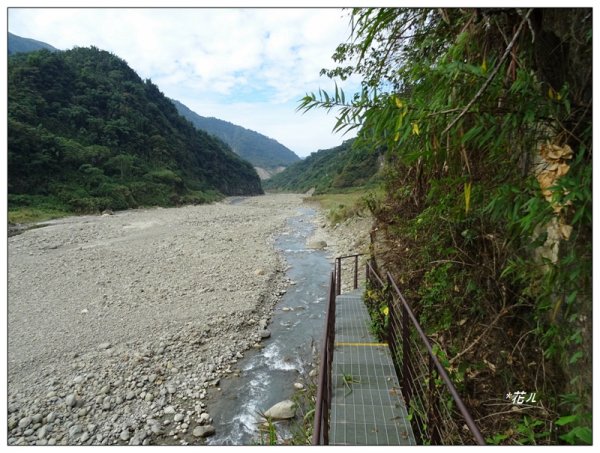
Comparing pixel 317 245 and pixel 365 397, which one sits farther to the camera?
pixel 317 245

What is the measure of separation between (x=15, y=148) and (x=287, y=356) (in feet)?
122

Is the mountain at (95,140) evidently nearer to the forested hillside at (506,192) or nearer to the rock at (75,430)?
the rock at (75,430)

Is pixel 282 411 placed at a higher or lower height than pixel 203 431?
higher

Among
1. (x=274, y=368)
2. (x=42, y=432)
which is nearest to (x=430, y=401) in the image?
(x=274, y=368)

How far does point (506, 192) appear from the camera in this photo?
1.49m

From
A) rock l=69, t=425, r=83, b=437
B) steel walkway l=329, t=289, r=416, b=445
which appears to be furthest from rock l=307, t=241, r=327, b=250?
rock l=69, t=425, r=83, b=437

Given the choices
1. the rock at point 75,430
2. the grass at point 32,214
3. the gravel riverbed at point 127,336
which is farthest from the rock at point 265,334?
the grass at point 32,214

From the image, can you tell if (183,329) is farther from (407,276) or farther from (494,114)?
(494,114)

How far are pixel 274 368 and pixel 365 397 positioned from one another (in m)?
2.95

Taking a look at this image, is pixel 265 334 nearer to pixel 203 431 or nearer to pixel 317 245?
pixel 203 431

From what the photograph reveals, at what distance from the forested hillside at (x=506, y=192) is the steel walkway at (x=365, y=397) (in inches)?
24.6

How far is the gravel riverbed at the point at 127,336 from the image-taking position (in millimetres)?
4531

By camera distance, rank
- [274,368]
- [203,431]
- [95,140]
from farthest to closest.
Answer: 1. [95,140]
2. [274,368]
3. [203,431]

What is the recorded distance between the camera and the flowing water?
4.54 meters
